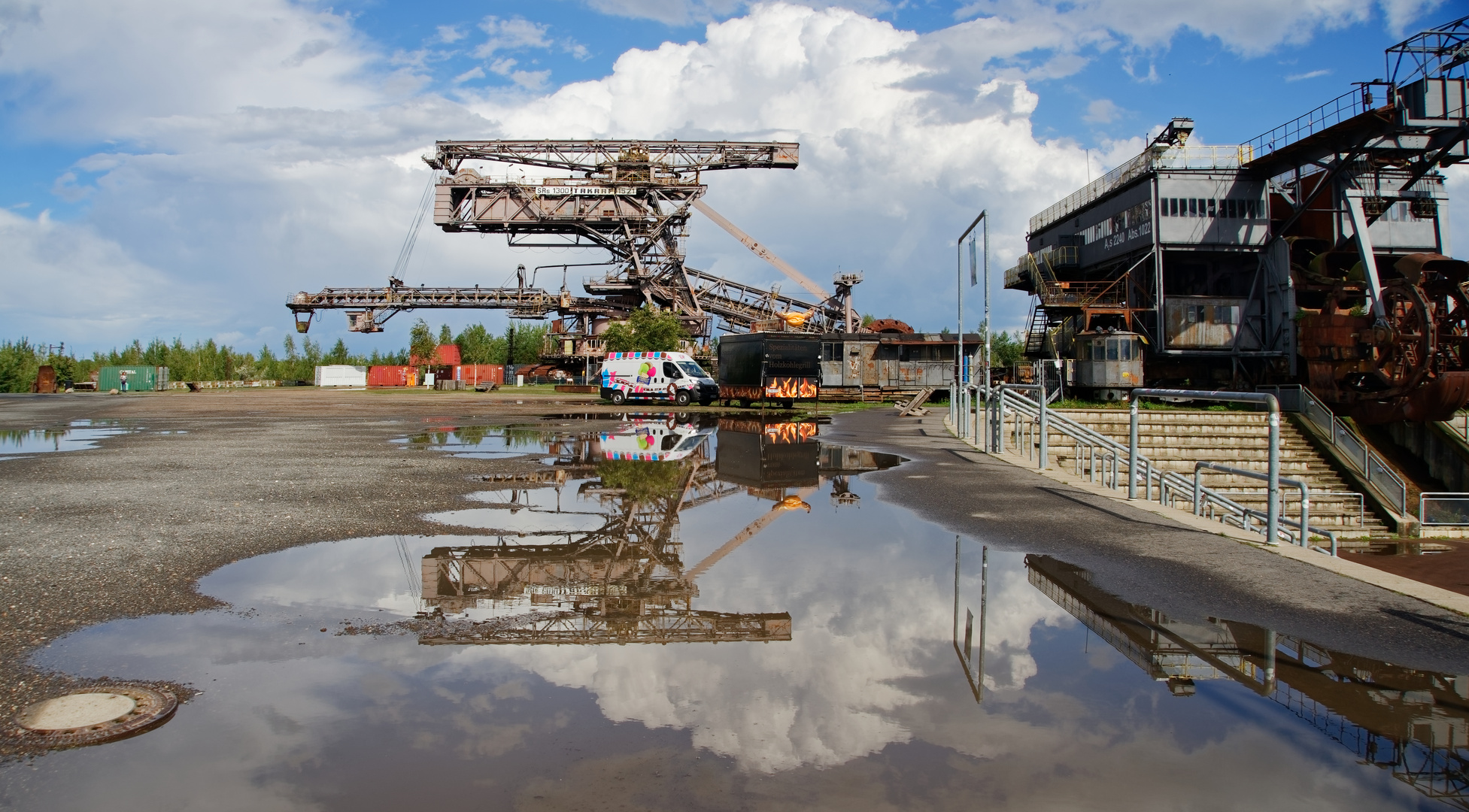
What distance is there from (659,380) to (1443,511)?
28188 millimetres

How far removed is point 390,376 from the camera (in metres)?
83.3

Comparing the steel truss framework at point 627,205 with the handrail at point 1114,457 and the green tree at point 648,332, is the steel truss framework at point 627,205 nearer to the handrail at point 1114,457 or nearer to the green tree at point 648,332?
the green tree at point 648,332

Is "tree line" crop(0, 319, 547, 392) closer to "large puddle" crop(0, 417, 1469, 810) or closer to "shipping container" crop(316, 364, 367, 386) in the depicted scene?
"shipping container" crop(316, 364, 367, 386)

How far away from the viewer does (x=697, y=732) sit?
157 inches

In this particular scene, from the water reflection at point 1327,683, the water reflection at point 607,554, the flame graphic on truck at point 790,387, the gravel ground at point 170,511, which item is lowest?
the water reflection at point 1327,683

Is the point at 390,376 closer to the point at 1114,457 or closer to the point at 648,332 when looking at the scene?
the point at 648,332

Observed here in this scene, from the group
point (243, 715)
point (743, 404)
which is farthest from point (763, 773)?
point (743, 404)

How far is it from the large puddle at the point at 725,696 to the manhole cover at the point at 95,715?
0.35 ft

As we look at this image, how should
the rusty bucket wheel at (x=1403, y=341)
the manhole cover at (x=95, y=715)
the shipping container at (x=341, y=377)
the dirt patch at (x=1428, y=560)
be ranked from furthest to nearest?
the shipping container at (x=341, y=377)
the rusty bucket wheel at (x=1403, y=341)
the dirt patch at (x=1428, y=560)
the manhole cover at (x=95, y=715)

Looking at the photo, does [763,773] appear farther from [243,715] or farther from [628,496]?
[628,496]

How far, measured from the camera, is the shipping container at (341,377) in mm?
82875

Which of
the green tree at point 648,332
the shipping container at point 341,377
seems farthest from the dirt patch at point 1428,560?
the shipping container at point 341,377

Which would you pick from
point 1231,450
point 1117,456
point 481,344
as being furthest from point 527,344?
point 1117,456

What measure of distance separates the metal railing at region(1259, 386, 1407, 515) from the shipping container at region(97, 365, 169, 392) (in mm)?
80729
